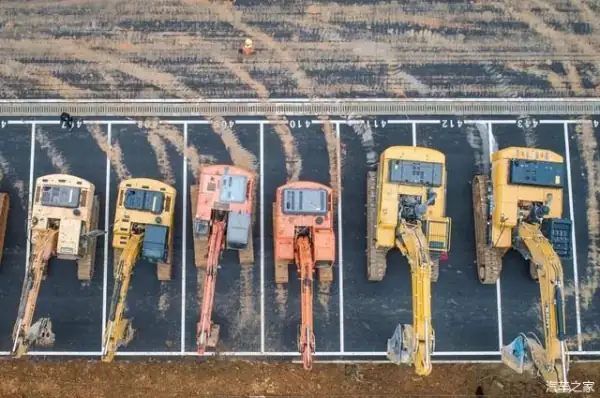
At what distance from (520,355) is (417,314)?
21.3 feet

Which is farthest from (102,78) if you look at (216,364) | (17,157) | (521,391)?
(521,391)

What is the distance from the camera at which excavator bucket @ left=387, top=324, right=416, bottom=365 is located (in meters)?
32.8

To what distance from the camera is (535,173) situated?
35000 millimetres

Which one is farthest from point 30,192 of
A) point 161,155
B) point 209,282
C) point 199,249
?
point 209,282

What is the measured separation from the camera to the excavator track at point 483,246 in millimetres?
36219

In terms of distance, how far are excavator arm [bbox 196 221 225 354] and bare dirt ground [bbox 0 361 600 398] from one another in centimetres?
344

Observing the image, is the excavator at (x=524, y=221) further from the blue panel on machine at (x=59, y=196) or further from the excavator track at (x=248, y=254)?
the blue panel on machine at (x=59, y=196)

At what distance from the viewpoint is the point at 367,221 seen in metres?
37.3

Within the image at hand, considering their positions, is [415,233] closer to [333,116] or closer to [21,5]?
[333,116]

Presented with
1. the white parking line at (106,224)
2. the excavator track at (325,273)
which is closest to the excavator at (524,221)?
the excavator track at (325,273)

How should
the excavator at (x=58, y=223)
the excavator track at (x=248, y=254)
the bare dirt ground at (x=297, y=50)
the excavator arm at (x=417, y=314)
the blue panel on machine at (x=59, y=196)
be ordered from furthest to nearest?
the bare dirt ground at (x=297, y=50), the excavator track at (x=248, y=254), the blue panel on machine at (x=59, y=196), the excavator at (x=58, y=223), the excavator arm at (x=417, y=314)

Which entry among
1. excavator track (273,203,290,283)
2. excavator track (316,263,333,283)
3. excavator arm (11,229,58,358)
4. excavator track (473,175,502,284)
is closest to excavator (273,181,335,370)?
excavator track (316,263,333,283)

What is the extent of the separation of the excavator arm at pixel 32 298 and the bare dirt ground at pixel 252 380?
3091 mm

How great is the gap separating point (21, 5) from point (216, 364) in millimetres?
25071
